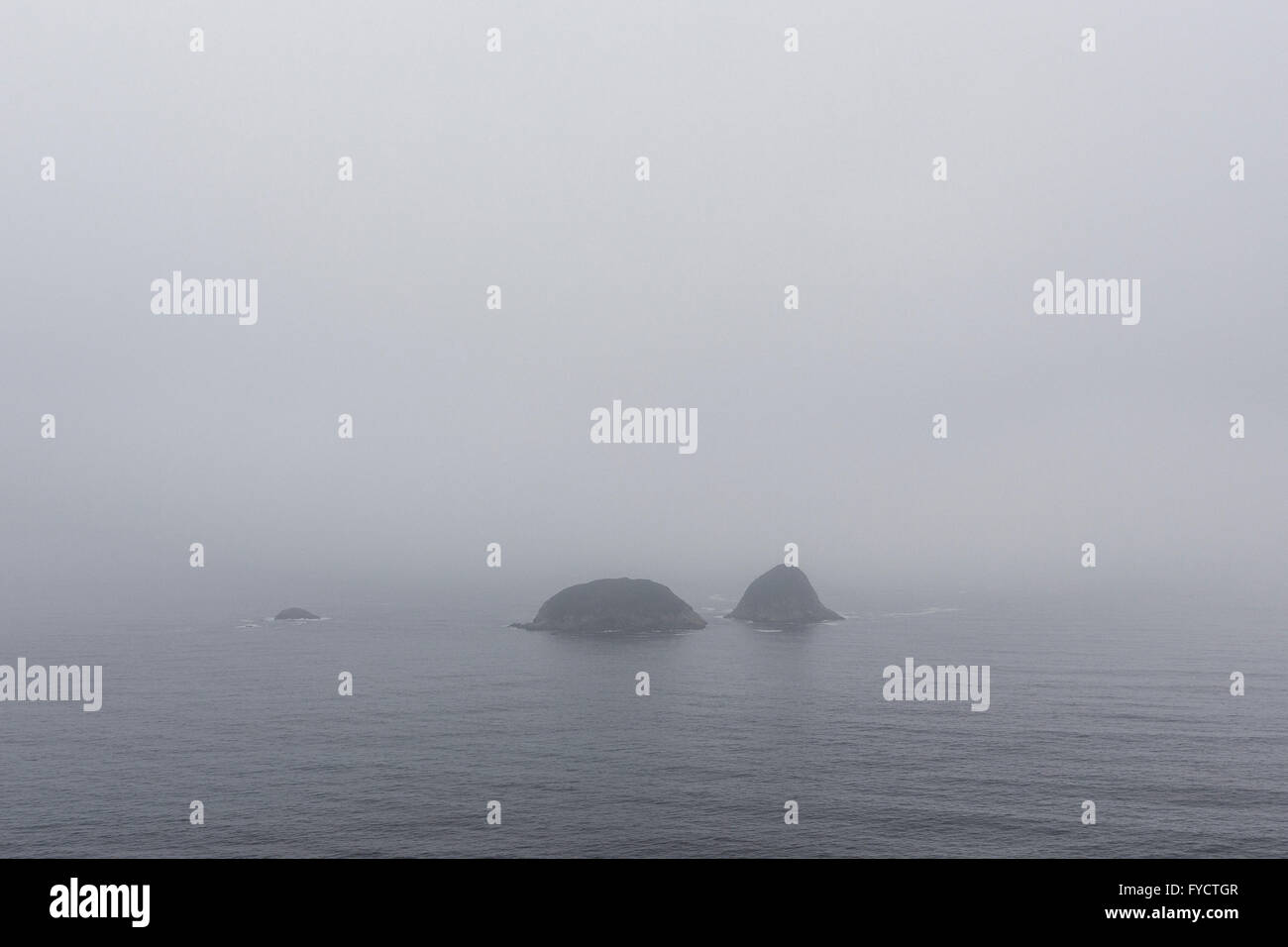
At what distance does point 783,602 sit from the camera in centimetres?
16900

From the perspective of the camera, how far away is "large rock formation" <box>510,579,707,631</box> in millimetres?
157125

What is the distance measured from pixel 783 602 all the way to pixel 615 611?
3950 centimetres

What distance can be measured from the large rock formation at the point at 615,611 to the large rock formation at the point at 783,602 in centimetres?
1537

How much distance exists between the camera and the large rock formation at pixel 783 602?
551 feet
